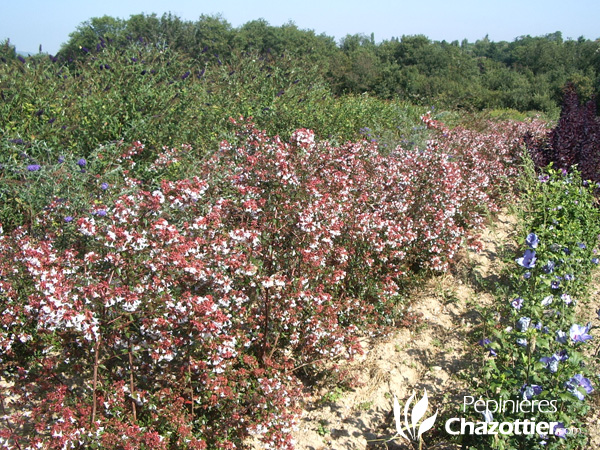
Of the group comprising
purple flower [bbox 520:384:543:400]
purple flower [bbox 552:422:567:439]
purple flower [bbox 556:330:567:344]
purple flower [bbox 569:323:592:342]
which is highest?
purple flower [bbox 569:323:592:342]

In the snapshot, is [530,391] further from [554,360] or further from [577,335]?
[577,335]

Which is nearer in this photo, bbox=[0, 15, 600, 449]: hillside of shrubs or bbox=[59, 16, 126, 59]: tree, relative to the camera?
bbox=[0, 15, 600, 449]: hillside of shrubs

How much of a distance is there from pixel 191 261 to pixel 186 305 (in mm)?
230

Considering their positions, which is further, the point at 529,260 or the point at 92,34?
the point at 92,34

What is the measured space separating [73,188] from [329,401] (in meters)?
2.38

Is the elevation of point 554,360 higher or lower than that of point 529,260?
lower

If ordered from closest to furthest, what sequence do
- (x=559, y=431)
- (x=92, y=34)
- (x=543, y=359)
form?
(x=559, y=431), (x=543, y=359), (x=92, y=34)

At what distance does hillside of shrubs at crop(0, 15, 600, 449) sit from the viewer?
7.24 ft

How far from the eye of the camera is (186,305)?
2232 millimetres

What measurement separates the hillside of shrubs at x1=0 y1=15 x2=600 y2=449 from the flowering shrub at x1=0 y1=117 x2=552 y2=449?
12mm

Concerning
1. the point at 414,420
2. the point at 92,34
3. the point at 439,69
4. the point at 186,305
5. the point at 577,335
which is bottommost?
the point at 414,420

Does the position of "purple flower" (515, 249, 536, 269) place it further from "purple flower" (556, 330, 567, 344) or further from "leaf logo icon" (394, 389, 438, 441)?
"leaf logo icon" (394, 389, 438, 441)

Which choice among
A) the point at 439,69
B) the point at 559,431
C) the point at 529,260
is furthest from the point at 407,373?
the point at 439,69

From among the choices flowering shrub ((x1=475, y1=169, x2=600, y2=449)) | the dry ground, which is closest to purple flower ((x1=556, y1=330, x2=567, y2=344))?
flowering shrub ((x1=475, y1=169, x2=600, y2=449))
